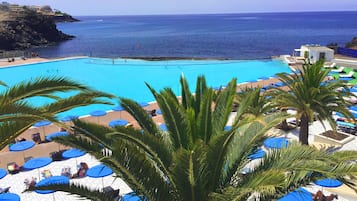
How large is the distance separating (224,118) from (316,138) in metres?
9.70

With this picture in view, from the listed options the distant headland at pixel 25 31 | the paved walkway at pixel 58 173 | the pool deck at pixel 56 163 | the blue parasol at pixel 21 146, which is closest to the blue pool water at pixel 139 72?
the pool deck at pixel 56 163

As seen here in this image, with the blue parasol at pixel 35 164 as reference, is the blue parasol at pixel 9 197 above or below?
above

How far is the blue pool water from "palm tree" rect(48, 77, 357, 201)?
18.5 metres

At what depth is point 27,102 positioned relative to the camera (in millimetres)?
4812

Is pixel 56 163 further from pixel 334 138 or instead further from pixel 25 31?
pixel 25 31

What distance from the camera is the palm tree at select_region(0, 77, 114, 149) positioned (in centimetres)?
448

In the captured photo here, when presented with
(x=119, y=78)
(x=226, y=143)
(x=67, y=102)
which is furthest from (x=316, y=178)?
(x=119, y=78)

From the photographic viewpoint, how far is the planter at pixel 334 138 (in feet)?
45.2

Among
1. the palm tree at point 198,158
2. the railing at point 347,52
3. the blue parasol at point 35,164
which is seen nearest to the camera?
the palm tree at point 198,158

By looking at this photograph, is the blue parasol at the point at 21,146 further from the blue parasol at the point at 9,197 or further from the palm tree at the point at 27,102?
the palm tree at the point at 27,102

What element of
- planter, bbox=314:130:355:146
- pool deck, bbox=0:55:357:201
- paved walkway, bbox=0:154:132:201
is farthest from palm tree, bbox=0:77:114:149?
planter, bbox=314:130:355:146

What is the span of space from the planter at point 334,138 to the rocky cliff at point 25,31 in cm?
6799

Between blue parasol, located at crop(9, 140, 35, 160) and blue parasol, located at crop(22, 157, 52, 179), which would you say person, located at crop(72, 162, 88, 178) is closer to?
blue parasol, located at crop(22, 157, 52, 179)

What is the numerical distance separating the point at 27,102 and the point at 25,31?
8202cm
